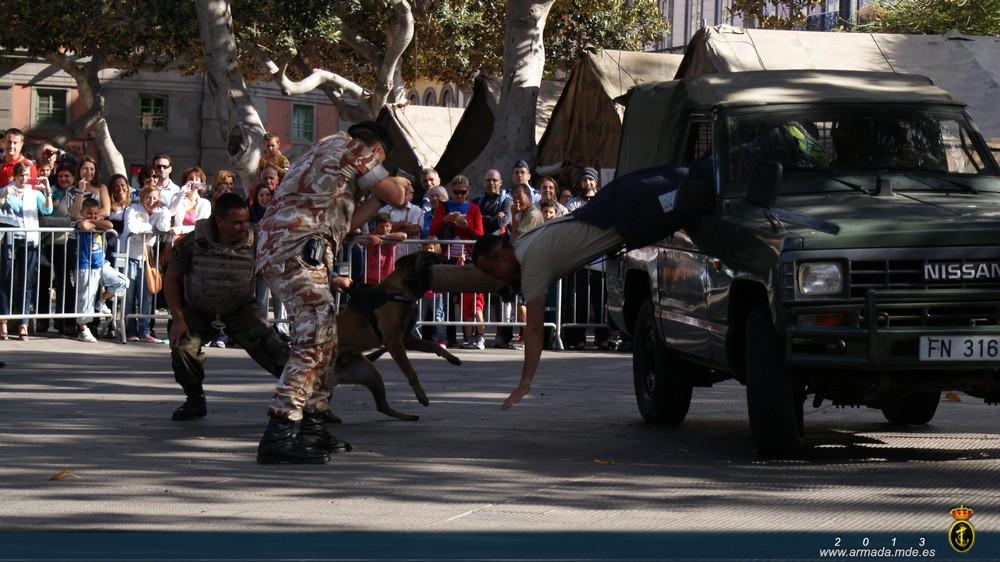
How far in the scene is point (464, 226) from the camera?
18453 millimetres

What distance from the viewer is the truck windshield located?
9773 mm

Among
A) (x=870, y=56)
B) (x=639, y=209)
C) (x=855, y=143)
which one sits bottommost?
(x=639, y=209)

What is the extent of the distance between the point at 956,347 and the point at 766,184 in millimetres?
1279

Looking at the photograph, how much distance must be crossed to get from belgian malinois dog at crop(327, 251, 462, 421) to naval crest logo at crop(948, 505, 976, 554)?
15.0 feet

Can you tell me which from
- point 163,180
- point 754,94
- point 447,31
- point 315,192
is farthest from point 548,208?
point 447,31

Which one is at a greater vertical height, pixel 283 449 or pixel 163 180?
pixel 163 180

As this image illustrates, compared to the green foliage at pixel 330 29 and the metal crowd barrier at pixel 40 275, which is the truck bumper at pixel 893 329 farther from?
the green foliage at pixel 330 29

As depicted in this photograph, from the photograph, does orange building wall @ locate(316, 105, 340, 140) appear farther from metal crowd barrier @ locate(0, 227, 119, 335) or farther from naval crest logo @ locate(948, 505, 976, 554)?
naval crest logo @ locate(948, 505, 976, 554)

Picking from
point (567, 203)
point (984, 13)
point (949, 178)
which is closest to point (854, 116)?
point (949, 178)

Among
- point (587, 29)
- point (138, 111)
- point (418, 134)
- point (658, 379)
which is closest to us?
point (658, 379)

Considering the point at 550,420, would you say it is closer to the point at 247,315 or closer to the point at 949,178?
the point at 247,315

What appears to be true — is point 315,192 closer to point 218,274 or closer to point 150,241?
point 218,274

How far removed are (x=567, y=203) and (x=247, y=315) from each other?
28.1 ft

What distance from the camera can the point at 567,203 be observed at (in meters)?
19.4
